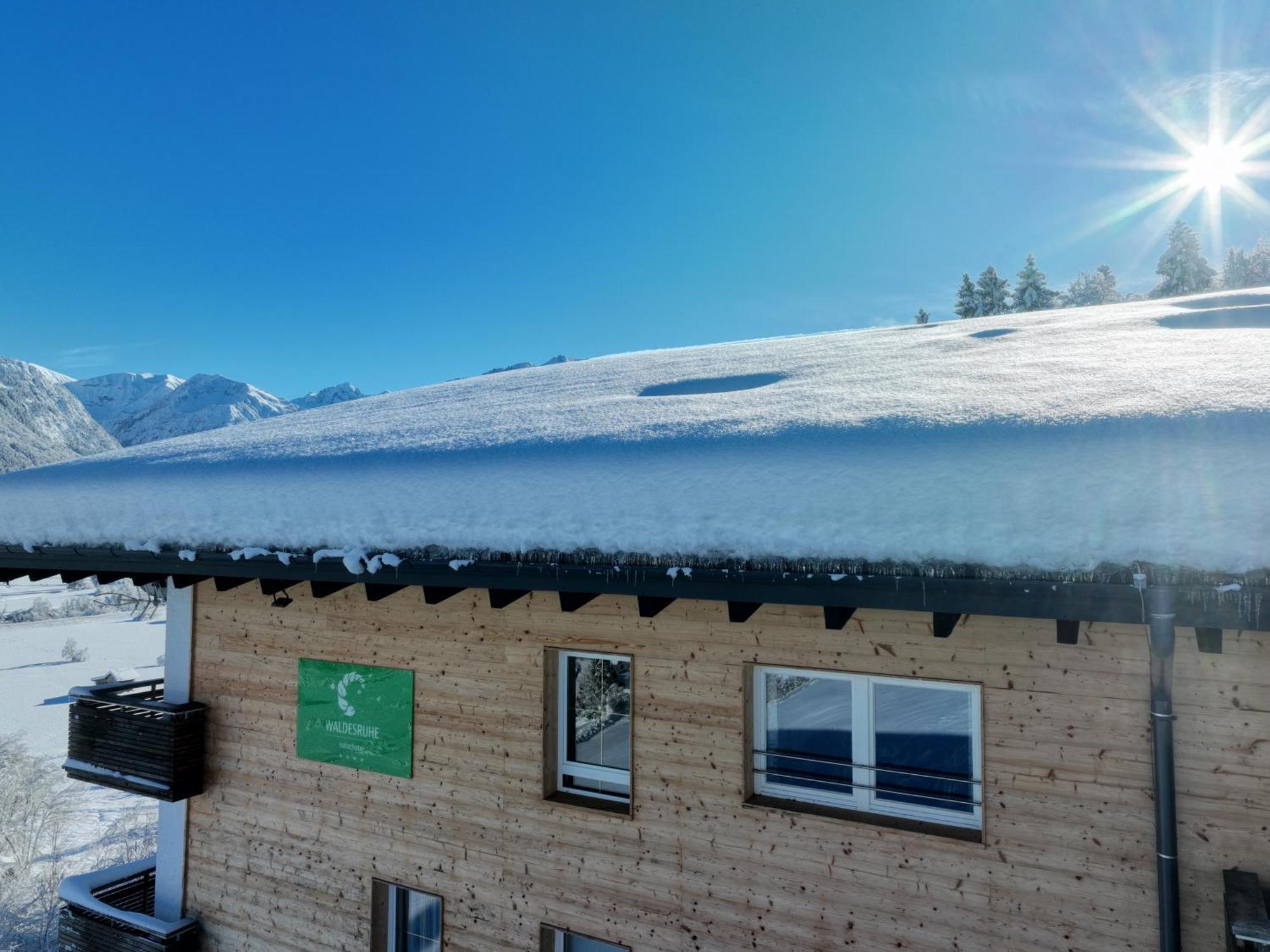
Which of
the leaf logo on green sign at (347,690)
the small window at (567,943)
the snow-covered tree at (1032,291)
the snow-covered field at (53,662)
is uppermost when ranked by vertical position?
the snow-covered tree at (1032,291)

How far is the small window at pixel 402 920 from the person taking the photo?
5.51 meters

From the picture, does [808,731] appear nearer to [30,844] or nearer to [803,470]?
[803,470]

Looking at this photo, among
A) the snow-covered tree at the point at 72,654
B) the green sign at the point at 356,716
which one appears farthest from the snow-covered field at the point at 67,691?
the green sign at the point at 356,716

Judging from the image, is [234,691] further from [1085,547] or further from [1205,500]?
[1205,500]

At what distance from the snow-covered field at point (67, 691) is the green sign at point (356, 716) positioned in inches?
513

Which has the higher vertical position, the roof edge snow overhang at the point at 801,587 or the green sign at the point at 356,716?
the roof edge snow overhang at the point at 801,587

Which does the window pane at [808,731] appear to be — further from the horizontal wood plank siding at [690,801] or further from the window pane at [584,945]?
the window pane at [584,945]

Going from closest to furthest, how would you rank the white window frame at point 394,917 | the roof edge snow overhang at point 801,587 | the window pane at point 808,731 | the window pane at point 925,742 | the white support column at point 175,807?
the roof edge snow overhang at point 801,587 → the window pane at point 925,742 → the window pane at point 808,731 → the white window frame at point 394,917 → the white support column at point 175,807

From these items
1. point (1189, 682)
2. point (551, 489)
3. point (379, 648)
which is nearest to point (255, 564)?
point (379, 648)

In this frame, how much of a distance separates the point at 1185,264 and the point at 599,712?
34544mm

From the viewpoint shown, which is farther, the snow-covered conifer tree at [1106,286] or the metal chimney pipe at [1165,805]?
the snow-covered conifer tree at [1106,286]

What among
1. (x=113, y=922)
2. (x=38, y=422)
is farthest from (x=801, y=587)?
(x=38, y=422)

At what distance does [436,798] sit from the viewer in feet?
17.4

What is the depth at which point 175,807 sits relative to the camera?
21.3ft
